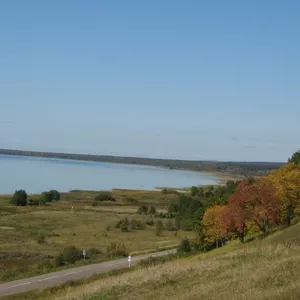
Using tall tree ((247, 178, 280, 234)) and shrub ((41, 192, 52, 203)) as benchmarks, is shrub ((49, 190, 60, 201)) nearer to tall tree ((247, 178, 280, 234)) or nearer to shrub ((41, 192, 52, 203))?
shrub ((41, 192, 52, 203))

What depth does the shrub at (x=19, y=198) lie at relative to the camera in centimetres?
10512

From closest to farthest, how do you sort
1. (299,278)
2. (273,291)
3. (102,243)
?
(273,291) → (299,278) → (102,243)

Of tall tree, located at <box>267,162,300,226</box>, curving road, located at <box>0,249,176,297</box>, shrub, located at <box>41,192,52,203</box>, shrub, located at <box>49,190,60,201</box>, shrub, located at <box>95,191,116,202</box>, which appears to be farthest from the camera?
shrub, located at <box>95,191,116,202</box>

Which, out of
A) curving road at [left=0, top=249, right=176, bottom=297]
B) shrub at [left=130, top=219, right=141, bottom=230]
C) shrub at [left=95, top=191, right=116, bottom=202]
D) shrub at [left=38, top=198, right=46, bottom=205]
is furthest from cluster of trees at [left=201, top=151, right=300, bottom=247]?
shrub at [left=95, top=191, right=116, bottom=202]

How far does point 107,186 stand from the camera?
166 m

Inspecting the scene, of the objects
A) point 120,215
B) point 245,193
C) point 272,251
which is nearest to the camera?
point 272,251

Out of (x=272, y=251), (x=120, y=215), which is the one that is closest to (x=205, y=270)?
(x=272, y=251)

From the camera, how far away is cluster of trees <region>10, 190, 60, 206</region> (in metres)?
105

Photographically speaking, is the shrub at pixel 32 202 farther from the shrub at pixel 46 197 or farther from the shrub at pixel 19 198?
the shrub at pixel 19 198

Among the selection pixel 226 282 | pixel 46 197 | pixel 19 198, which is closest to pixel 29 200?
pixel 46 197

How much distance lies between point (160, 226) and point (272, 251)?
62959 millimetres

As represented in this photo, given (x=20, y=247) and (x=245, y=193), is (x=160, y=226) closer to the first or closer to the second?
(x=20, y=247)

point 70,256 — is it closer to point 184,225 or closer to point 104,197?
point 184,225

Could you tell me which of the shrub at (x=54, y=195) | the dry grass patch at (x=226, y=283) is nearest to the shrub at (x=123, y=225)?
the shrub at (x=54, y=195)
